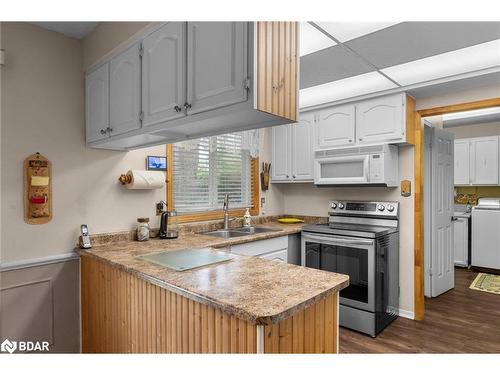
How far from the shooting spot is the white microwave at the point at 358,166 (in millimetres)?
2971

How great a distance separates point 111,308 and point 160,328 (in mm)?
559

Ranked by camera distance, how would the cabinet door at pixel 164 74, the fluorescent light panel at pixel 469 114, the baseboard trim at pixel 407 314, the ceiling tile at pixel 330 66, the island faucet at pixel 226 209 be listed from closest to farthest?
the cabinet door at pixel 164 74 → the ceiling tile at pixel 330 66 → the baseboard trim at pixel 407 314 → the island faucet at pixel 226 209 → the fluorescent light panel at pixel 469 114

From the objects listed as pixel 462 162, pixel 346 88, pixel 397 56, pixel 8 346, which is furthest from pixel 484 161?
pixel 8 346

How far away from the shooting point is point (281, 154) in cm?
387

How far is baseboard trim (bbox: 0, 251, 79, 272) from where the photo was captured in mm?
1933

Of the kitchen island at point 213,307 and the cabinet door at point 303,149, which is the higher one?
the cabinet door at point 303,149

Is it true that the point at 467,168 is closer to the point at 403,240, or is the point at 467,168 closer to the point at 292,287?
the point at 403,240

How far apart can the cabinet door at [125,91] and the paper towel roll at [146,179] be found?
44 cm

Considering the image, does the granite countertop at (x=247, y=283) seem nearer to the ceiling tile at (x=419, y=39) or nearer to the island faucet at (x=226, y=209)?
the island faucet at (x=226, y=209)

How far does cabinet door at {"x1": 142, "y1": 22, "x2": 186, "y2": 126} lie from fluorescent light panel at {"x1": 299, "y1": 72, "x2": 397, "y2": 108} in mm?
1647

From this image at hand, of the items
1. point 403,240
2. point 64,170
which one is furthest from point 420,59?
point 64,170

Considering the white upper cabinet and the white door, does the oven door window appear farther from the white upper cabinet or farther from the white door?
the white door

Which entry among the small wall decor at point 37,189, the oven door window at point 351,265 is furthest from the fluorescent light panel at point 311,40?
the small wall decor at point 37,189
